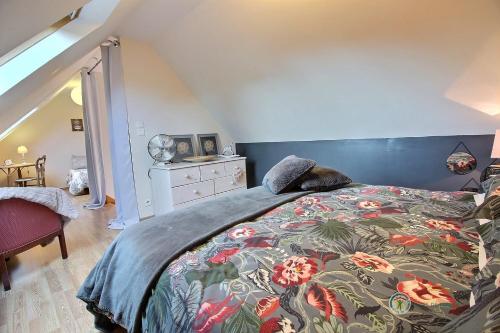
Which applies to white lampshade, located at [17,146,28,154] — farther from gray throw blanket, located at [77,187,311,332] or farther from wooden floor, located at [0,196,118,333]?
gray throw blanket, located at [77,187,311,332]

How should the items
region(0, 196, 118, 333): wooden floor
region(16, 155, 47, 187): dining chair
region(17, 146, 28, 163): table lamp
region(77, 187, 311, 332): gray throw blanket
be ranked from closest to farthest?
region(77, 187, 311, 332): gray throw blanket < region(0, 196, 118, 333): wooden floor < region(16, 155, 47, 187): dining chair < region(17, 146, 28, 163): table lamp

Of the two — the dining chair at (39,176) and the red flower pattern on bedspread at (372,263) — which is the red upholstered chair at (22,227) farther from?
the dining chair at (39,176)

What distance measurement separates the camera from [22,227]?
209cm

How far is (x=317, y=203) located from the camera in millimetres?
1524

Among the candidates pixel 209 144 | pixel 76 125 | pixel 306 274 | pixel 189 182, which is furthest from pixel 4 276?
pixel 76 125

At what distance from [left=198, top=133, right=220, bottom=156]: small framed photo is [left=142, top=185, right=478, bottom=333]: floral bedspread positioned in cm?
257

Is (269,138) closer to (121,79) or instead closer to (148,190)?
(148,190)

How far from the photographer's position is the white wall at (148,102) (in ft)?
9.95

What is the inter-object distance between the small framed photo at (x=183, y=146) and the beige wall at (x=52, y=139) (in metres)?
4.20

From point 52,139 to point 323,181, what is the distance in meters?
6.71

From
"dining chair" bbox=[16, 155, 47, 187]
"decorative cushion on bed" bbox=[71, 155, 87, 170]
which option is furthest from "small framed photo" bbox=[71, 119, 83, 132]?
"dining chair" bbox=[16, 155, 47, 187]

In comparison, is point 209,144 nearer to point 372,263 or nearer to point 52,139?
point 372,263

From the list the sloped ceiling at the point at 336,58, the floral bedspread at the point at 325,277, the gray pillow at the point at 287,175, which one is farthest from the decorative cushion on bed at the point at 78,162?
the floral bedspread at the point at 325,277

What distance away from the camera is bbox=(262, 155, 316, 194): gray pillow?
6.01ft
